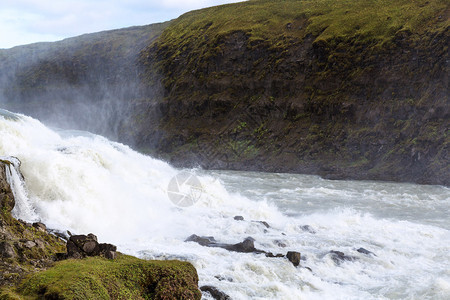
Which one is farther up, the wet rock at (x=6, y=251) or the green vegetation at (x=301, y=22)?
the green vegetation at (x=301, y=22)

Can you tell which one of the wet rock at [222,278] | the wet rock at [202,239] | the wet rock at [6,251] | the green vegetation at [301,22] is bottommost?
the wet rock at [202,239]

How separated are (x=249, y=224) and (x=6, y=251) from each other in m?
12.0

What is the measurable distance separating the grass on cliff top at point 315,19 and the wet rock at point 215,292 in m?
44.5

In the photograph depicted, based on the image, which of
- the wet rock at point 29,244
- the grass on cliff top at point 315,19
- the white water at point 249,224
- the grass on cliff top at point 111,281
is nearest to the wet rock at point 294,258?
the white water at point 249,224

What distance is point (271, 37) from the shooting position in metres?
61.2

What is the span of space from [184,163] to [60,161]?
37636 mm

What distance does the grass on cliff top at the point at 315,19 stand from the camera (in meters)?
49.5

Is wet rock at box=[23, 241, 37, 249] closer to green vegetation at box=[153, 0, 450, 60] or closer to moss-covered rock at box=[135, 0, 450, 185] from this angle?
moss-covered rock at box=[135, 0, 450, 185]

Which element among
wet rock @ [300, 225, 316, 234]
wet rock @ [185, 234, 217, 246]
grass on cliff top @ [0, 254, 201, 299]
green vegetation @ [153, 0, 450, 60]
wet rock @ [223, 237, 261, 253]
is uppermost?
green vegetation @ [153, 0, 450, 60]

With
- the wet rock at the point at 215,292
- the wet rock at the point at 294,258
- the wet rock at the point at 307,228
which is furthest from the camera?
the wet rock at the point at 307,228

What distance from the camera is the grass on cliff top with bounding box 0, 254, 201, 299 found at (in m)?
6.77

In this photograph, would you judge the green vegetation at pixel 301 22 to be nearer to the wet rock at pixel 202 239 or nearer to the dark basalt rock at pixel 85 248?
the wet rock at pixel 202 239

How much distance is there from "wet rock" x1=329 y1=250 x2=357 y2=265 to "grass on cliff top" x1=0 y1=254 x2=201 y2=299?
7223 millimetres

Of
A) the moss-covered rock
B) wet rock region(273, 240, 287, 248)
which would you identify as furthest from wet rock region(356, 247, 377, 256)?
the moss-covered rock
